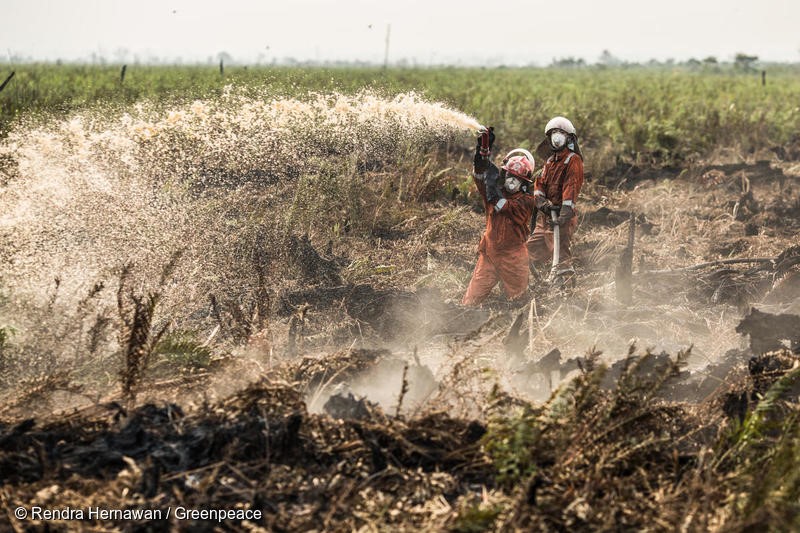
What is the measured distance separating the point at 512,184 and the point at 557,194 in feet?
2.78

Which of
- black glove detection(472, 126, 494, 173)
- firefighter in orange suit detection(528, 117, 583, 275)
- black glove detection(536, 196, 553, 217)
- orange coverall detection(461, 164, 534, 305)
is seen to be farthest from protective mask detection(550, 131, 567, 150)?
black glove detection(472, 126, 494, 173)

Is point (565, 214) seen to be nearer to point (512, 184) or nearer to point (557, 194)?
point (557, 194)

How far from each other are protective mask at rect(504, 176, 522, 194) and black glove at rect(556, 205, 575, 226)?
71cm

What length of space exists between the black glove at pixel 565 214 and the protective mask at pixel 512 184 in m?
0.71

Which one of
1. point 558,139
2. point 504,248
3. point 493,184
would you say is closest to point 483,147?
point 493,184

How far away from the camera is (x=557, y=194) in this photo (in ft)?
21.1

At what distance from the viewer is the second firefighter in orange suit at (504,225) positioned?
573 centimetres

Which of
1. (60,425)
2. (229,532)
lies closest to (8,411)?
(60,425)

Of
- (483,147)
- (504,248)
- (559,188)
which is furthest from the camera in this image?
(559,188)

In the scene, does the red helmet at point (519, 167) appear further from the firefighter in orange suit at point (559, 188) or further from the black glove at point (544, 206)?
the black glove at point (544, 206)

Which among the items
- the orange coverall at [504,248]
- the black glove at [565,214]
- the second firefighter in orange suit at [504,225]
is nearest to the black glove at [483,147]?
the second firefighter in orange suit at [504,225]

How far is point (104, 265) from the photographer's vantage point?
616cm

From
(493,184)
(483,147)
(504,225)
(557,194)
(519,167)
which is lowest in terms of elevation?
(504,225)

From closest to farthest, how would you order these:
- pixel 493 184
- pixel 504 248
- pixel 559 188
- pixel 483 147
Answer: pixel 483 147 < pixel 493 184 < pixel 504 248 < pixel 559 188
